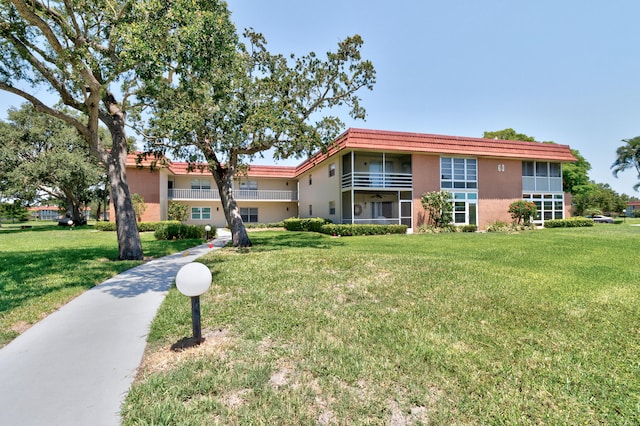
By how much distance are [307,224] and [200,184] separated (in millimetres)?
13273

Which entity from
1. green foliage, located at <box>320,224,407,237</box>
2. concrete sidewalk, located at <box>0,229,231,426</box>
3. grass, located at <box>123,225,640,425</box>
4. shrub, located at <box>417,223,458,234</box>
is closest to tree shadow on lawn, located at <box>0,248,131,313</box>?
concrete sidewalk, located at <box>0,229,231,426</box>

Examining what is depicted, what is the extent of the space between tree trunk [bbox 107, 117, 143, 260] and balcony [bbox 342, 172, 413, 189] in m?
11.5

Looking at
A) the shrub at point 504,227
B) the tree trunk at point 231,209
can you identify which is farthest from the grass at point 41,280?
the shrub at point 504,227

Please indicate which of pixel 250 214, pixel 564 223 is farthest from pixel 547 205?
pixel 250 214

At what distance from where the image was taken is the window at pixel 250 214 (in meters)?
29.9

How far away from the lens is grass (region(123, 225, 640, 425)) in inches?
89.4

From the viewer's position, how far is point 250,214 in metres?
30.2

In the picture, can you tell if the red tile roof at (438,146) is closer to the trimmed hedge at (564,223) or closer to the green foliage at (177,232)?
the green foliage at (177,232)

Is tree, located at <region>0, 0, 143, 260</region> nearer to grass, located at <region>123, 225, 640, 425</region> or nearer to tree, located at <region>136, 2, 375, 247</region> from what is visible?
tree, located at <region>136, 2, 375, 247</region>

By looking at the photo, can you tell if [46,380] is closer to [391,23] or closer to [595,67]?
[391,23]

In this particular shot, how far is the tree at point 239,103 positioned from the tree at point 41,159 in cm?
1763

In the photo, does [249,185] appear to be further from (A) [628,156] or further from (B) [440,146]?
(A) [628,156]

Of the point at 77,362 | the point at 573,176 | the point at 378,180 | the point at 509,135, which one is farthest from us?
the point at 573,176

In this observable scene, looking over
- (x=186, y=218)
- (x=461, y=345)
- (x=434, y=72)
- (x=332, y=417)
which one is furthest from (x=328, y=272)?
(x=186, y=218)
